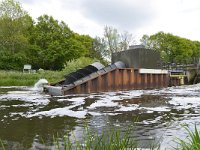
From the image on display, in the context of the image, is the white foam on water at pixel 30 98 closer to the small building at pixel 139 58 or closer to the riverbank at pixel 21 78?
the small building at pixel 139 58

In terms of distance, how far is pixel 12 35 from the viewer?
48.2 meters

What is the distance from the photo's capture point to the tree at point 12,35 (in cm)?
4788

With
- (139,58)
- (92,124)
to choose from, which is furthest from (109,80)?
(92,124)

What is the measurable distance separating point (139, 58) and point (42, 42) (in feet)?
122

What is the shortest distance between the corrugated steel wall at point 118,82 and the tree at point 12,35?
32.3 metres

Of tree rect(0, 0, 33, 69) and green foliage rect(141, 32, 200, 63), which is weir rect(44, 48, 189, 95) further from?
green foliage rect(141, 32, 200, 63)

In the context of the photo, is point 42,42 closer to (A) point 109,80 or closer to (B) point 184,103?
(A) point 109,80

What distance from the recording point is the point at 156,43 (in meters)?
72.3

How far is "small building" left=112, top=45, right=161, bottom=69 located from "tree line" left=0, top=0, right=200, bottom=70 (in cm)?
2289

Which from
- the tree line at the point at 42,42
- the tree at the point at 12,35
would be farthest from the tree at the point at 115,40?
the tree at the point at 12,35

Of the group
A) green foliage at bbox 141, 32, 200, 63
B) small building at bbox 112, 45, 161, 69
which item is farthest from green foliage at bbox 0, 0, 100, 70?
small building at bbox 112, 45, 161, 69

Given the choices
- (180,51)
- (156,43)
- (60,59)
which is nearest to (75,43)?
(60,59)

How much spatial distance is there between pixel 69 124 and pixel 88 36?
63465 mm

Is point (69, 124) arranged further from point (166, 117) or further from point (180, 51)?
point (180, 51)
